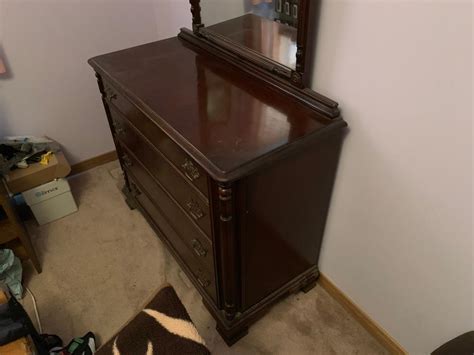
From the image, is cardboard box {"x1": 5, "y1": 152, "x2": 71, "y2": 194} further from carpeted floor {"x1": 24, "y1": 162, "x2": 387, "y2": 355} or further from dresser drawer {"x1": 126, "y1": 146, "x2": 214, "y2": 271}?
dresser drawer {"x1": 126, "y1": 146, "x2": 214, "y2": 271}

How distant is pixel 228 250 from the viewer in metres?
1.11

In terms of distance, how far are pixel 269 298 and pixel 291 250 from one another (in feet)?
0.75

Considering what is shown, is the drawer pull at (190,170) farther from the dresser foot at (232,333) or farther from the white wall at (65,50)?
the white wall at (65,50)

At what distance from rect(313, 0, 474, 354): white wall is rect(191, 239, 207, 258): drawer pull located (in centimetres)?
52

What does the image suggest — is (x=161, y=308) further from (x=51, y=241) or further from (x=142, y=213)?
(x=51, y=241)

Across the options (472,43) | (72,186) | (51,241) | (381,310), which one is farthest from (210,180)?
(72,186)

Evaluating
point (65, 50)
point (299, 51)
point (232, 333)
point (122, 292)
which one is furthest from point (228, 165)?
point (65, 50)

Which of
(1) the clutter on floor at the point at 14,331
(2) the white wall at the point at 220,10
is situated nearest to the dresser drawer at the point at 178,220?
(1) the clutter on floor at the point at 14,331

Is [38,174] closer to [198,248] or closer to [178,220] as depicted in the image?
[178,220]

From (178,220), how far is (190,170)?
0.38 metres

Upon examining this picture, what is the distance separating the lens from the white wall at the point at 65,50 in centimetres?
177

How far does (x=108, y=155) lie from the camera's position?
2.35 metres

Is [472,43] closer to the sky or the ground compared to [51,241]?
closer to the sky

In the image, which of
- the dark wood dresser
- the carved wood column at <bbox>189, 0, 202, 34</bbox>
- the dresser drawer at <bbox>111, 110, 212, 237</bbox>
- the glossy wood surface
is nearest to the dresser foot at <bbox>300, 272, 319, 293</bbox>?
the dark wood dresser
